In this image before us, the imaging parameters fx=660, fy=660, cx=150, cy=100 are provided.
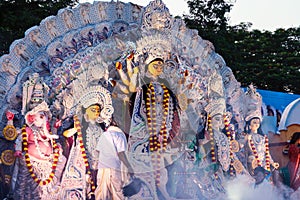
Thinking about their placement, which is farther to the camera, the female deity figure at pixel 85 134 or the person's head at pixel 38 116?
the female deity figure at pixel 85 134

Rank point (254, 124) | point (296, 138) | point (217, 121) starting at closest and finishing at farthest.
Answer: point (217, 121), point (254, 124), point (296, 138)

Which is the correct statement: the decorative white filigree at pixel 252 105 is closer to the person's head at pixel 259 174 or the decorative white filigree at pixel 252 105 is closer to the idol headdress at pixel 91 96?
the person's head at pixel 259 174

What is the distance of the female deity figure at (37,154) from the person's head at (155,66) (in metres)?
1.38

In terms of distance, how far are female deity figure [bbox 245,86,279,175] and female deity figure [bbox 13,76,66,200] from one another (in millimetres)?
3051

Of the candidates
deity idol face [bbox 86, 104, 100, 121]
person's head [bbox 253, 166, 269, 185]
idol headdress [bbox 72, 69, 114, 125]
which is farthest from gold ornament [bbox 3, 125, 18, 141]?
person's head [bbox 253, 166, 269, 185]

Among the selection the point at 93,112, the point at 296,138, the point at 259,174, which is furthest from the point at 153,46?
the point at 296,138

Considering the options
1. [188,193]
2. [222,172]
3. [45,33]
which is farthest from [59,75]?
[222,172]

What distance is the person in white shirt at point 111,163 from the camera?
676 centimetres

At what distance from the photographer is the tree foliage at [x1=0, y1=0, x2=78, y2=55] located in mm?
11141

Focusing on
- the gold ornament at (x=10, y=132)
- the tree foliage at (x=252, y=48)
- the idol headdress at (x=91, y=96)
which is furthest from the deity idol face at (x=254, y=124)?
the tree foliage at (x=252, y=48)

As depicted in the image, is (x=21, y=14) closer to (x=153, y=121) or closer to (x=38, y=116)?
(x=153, y=121)

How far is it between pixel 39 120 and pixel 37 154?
0.33 m

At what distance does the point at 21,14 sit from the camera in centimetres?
1188

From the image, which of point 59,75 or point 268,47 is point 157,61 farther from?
point 268,47
